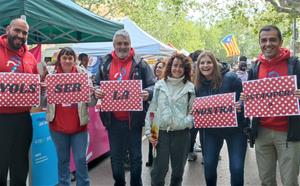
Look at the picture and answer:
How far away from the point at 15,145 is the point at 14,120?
0.30 m

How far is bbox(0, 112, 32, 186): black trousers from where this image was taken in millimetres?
4469

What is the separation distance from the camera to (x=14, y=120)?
450 centimetres

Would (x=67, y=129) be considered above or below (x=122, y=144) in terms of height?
above

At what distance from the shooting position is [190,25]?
6291cm

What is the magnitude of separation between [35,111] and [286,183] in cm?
326

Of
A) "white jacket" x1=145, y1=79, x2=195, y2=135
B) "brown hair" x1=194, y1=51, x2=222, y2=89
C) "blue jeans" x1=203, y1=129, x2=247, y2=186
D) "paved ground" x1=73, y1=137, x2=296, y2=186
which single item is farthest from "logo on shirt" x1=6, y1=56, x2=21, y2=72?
"paved ground" x1=73, y1=137, x2=296, y2=186

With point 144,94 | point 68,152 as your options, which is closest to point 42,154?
point 68,152

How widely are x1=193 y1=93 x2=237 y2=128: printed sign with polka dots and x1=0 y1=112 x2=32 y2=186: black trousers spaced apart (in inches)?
78.6

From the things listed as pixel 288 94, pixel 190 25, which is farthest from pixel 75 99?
pixel 190 25

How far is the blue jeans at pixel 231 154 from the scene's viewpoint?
15.2ft

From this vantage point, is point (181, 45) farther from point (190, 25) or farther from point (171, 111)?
point (171, 111)

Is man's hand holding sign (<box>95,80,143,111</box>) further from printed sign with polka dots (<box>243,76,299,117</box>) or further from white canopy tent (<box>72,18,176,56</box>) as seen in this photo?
white canopy tent (<box>72,18,176,56</box>)

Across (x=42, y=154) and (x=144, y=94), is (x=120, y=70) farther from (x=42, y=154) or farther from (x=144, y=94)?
(x=42, y=154)

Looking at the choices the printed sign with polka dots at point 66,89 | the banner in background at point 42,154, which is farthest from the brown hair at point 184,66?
the banner in background at point 42,154
